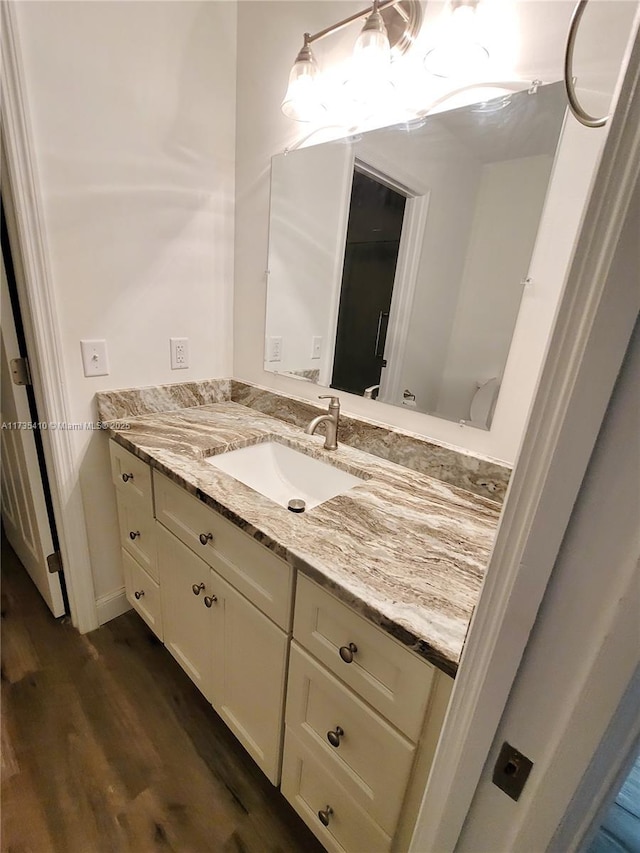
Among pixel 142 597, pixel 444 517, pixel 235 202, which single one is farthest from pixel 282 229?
pixel 142 597

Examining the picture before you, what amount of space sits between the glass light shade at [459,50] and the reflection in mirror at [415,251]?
0.08 meters

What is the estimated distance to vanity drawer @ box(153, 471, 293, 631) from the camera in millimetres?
792

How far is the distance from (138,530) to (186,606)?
34 centimetres

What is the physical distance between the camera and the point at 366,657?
656 mm

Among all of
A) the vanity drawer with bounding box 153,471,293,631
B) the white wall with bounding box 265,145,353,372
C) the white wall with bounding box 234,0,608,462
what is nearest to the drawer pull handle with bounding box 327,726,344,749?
the vanity drawer with bounding box 153,471,293,631

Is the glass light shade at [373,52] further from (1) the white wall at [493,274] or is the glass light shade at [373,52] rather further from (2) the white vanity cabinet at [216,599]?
(2) the white vanity cabinet at [216,599]

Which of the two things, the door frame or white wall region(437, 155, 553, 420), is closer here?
white wall region(437, 155, 553, 420)

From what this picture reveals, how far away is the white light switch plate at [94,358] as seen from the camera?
125 centimetres

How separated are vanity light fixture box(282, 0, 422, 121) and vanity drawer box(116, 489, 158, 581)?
136 centimetres

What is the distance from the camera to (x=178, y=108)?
1270 millimetres

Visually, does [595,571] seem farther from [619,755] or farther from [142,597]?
[142,597]

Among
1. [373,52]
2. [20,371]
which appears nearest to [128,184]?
[20,371]

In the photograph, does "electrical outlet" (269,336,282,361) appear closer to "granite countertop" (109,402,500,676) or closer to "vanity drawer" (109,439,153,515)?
"granite countertop" (109,402,500,676)

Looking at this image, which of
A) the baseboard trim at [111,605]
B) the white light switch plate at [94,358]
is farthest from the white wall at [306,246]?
the baseboard trim at [111,605]
